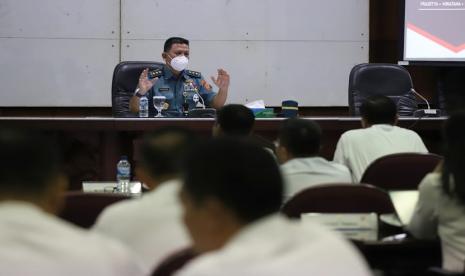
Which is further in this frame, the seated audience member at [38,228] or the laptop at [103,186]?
the laptop at [103,186]

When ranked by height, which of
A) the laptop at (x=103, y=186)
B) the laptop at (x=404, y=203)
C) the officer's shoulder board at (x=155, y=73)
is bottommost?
the laptop at (x=103, y=186)

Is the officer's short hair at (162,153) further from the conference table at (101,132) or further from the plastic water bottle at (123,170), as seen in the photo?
the conference table at (101,132)

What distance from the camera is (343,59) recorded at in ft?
22.8

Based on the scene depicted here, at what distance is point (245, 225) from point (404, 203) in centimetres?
159

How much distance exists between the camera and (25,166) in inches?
54.7

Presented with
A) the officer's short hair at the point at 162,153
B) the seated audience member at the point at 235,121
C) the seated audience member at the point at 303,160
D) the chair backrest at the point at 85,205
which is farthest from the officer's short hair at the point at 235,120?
the officer's short hair at the point at 162,153

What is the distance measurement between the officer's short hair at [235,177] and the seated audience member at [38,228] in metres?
0.22

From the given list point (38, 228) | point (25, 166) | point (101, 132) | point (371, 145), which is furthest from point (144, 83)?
point (38, 228)

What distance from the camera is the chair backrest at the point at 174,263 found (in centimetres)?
139

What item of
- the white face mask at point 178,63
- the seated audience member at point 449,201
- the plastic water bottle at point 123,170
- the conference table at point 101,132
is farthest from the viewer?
the white face mask at point 178,63

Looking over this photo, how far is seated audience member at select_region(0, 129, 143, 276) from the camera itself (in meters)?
1.26

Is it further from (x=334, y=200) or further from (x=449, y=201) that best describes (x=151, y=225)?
(x=449, y=201)

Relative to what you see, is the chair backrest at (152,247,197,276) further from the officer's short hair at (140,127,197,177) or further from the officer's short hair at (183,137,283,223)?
the officer's short hair at (140,127,197,177)

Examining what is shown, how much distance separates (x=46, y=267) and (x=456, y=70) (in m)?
6.20
